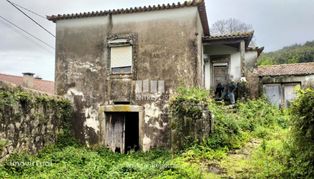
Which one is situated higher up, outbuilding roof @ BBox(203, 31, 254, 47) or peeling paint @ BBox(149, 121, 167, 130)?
outbuilding roof @ BBox(203, 31, 254, 47)

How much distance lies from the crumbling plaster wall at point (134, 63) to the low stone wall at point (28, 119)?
3.43 ft

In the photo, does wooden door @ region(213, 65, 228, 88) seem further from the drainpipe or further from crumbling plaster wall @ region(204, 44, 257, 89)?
the drainpipe

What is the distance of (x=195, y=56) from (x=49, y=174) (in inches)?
266

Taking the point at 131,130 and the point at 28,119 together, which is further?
the point at 131,130

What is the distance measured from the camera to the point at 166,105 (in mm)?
12594

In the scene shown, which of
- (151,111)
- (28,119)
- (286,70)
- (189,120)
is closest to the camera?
(189,120)

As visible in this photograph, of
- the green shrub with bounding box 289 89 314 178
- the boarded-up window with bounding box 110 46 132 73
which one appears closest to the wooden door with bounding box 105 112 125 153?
the boarded-up window with bounding box 110 46 132 73

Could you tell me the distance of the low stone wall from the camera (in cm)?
980

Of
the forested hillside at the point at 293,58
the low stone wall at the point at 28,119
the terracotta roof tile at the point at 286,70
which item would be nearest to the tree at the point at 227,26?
the forested hillside at the point at 293,58

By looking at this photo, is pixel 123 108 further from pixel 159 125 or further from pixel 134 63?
pixel 134 63

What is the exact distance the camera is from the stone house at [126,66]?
1261 centimetres

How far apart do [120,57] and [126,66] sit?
457 millimetres

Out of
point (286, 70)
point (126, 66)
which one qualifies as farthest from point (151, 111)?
point (286, 70)

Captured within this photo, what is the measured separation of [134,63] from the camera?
13148mm
